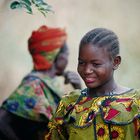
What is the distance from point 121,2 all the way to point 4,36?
2074 millimetres

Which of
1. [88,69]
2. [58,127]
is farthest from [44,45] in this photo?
[88,69]

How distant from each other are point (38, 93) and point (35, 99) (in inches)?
2.9

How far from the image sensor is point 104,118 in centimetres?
410

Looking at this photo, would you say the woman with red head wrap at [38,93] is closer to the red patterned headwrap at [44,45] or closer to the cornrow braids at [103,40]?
the red patterned headwrap at [44,45]

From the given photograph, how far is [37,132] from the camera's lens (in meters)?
6.64

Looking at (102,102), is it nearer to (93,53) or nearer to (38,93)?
(93,53)

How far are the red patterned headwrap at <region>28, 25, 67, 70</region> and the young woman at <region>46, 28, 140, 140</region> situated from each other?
2.80 metres

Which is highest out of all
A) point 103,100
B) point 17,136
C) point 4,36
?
point 4,36

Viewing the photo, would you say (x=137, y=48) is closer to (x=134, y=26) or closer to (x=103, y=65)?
(x=134, y=26)

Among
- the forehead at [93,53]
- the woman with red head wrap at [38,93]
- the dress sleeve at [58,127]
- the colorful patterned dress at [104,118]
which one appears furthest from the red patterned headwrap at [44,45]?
the forehead at [93,53]

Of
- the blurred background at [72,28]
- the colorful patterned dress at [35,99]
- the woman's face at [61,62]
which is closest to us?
the colorful patterned dress at [35,99]

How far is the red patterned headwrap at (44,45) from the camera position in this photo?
7074 millimetres

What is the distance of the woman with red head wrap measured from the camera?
21.8 feet

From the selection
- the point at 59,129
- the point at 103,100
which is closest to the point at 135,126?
the point at 103,100
